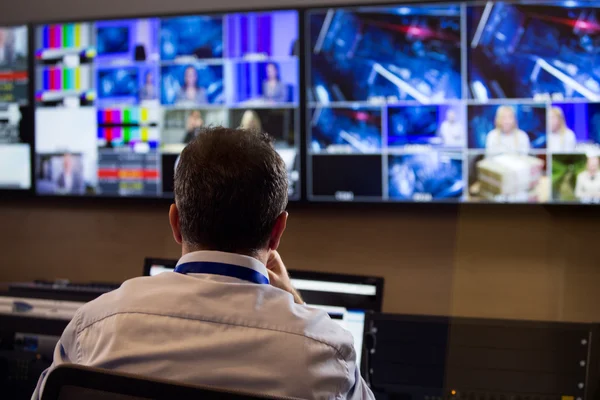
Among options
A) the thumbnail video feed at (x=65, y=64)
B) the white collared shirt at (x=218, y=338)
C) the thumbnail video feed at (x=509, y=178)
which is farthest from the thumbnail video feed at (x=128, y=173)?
the white collared shirt at (x=218, y=338)

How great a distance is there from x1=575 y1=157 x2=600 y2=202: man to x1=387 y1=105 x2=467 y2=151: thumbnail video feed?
0.46 meters

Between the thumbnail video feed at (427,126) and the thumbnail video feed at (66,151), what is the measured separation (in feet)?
4.46

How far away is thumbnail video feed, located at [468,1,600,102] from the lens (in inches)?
104

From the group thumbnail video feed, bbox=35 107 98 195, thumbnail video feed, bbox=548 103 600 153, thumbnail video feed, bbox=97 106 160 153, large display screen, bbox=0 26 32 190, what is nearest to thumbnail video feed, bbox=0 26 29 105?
large display screen, bbox=0 26 32 190

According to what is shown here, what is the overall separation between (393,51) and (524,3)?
20.6 inches

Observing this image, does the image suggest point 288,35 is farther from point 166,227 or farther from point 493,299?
point 493,299

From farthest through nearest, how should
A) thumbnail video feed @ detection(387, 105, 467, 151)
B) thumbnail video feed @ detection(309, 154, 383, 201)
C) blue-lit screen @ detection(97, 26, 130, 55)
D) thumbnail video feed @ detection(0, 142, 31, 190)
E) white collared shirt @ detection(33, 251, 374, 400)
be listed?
thumbnail video feed @ detection(0, 142, 31, 190) → blue-lit screen @ detection(97, 26, 130, 55) → thumbnail video feed @ detection(309, 154, 383, 201) → thumbnail video feed @ detection(387, 105, 467, 151) → white collared shirt @ detection(33, 251, 374, 400)

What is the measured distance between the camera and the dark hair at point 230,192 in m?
1.08

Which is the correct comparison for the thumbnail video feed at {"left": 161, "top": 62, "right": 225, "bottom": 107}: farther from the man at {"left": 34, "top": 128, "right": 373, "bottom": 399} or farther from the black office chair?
the black office chair

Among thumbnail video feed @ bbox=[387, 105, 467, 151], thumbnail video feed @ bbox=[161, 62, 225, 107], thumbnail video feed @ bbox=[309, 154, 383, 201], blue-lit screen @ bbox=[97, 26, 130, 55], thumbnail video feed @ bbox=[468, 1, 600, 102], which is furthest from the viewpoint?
blue-lit screen @ bbox=[97, 26, 130, 55]

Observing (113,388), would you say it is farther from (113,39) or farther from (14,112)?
(14,112)

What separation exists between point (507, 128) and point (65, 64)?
1.97m

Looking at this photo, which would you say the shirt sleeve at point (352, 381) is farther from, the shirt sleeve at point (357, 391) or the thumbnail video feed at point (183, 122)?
the thumbnail video feed at point (183, 122)

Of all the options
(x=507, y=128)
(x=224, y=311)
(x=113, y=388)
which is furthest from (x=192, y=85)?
(x=113, y=388)
